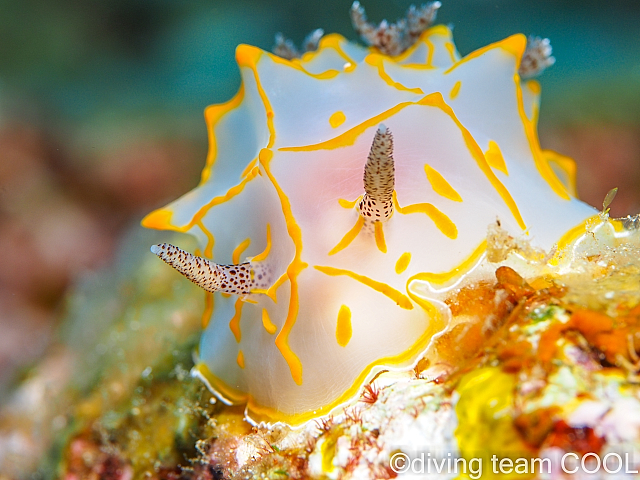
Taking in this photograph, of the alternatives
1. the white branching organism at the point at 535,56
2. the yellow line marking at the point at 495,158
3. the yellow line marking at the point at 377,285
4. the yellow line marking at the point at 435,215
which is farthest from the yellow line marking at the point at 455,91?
the yellow line marking at the point at 377,285

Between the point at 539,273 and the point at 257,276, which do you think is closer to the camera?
the point at 539,273

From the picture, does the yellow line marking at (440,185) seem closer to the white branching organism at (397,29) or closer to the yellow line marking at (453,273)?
the yellow line marking at (453,273)

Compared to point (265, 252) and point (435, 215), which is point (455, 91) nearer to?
point (435, 215)

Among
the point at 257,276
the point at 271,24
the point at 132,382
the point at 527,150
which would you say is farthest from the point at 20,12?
the point at 527,150

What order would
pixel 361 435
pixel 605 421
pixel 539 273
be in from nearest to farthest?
pixel 605 421, pixel 361 435, pixel 539 273

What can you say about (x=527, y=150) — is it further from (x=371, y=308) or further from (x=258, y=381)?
(x=258, y=381)

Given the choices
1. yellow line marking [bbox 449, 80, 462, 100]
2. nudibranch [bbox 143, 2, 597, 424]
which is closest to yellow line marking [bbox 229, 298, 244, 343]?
nudibranch [bbox 143, 2, 597, 424]

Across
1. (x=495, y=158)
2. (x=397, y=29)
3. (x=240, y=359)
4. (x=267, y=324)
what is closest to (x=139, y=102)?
(x=397, y=29)
